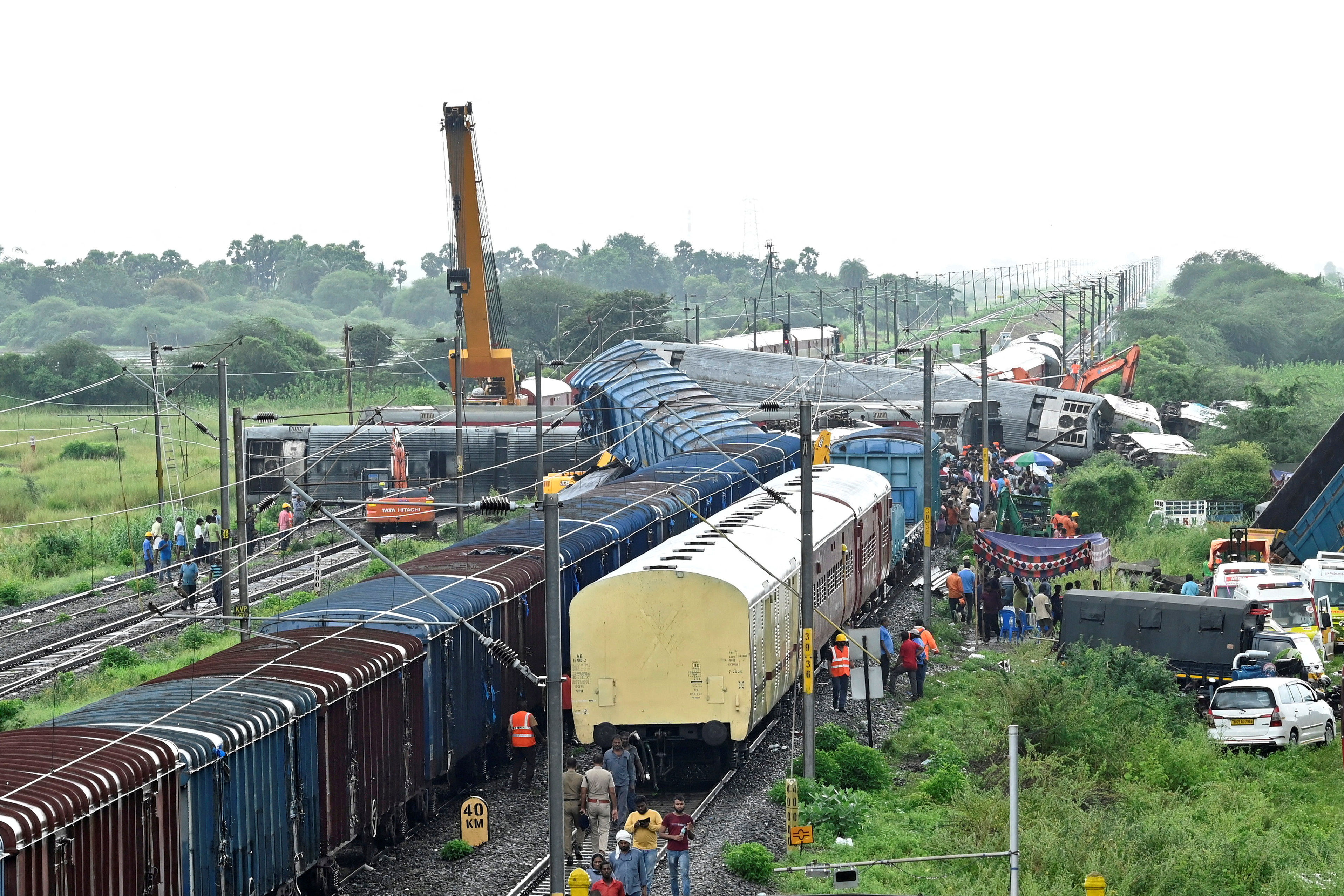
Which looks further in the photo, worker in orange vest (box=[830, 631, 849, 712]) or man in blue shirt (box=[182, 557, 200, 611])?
man in blue shirt (box=[182, 557, 200, 611])

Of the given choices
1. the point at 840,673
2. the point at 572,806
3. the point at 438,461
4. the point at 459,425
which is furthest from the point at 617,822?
the point at 438,461

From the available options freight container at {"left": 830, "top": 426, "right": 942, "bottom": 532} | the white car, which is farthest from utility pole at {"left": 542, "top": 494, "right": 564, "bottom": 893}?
freight container at {"left": 830, "top": 426, "right": 942, "bottom": 532}

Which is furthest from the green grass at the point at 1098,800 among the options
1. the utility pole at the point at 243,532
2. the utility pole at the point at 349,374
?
the utility pole at the point at 349,374

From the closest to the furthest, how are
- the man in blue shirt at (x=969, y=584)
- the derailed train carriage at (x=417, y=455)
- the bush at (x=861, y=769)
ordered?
the bush at (x=861, y=769), the man in blue shirt at (x=969, y=584), the derailed train carriage at (x=417, y=455)

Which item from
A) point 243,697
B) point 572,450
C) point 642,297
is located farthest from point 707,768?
point 642,297

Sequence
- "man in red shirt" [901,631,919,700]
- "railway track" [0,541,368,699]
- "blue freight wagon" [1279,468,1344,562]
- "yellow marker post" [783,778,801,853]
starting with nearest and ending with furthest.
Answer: "yellow marker post" [783,778,801,853] < "man in red shirt" [901,631,919,700] < "railway track" [0,541,368,699] < "blue freight wagon" [1279,468,1344,562]

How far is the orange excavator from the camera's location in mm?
67250

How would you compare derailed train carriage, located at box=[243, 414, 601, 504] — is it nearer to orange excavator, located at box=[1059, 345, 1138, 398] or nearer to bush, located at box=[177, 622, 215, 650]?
bush, located at box=[177, 622, 215, 650]

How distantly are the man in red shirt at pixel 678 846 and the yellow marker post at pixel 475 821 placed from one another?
208cm

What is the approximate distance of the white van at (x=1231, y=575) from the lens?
28078mm

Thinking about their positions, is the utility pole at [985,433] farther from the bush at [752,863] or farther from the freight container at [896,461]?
the bush at [752,863]

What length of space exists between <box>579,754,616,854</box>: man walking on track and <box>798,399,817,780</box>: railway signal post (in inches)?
132

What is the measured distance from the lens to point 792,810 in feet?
54.9

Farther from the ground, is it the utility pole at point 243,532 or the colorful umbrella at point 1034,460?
the utility pole at point 243,532
